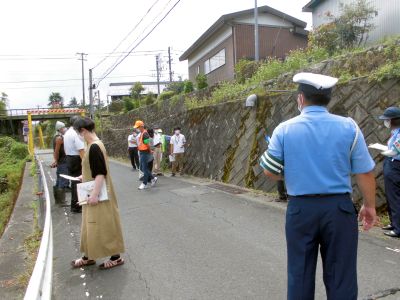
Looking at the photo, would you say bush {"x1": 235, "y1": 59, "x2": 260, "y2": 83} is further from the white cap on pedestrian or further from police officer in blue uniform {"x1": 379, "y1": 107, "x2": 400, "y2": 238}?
the white cap on pedestrian

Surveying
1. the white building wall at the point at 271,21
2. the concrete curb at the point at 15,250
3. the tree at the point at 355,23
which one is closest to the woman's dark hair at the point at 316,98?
the concrete curb at the point at 15,250

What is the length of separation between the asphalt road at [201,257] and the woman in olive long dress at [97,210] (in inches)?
12.1

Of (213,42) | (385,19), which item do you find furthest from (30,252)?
(213,42)

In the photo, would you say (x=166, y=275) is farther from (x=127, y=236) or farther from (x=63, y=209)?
(x=63, y=209)

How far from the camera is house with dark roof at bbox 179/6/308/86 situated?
893 inches

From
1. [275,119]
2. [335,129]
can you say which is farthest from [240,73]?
[335,129]

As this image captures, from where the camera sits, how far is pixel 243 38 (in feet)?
74.8

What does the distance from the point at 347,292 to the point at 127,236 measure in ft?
15.0

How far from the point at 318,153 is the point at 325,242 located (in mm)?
601

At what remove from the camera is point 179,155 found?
1534cm

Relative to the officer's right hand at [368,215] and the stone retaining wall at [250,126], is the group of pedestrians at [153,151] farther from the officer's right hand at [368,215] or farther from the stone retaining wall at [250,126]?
the officer's right hand at [368,215]

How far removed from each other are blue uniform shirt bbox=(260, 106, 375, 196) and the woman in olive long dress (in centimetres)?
268

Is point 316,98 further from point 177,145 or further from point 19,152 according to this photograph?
point 19,152

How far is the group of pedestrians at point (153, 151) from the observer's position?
11.9 m
